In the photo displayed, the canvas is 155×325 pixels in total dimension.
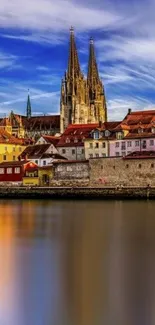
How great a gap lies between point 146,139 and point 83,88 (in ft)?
157

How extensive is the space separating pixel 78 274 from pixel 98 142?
43976 mm

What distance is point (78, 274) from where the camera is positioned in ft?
50.9

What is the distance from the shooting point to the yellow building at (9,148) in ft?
219

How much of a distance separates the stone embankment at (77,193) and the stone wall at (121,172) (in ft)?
7.27

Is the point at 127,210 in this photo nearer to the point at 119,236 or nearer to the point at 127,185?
the point at 119,236

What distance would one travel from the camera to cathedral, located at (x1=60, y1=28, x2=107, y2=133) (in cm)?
9919

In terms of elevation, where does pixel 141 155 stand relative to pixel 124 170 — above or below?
above

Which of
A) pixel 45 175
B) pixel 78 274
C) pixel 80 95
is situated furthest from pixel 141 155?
pixel 80 95

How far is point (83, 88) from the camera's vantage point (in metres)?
102

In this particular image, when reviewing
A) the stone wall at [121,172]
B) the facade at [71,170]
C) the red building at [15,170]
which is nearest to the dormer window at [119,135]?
the facade at [71,170]

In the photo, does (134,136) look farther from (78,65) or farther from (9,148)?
(78,65)

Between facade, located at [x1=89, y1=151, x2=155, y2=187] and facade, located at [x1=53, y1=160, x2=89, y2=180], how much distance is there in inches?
27.7

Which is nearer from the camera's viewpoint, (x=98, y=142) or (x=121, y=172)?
(x=121, y=172)

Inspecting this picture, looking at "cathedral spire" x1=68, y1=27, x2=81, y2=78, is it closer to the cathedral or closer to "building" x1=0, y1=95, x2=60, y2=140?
the cathedral
